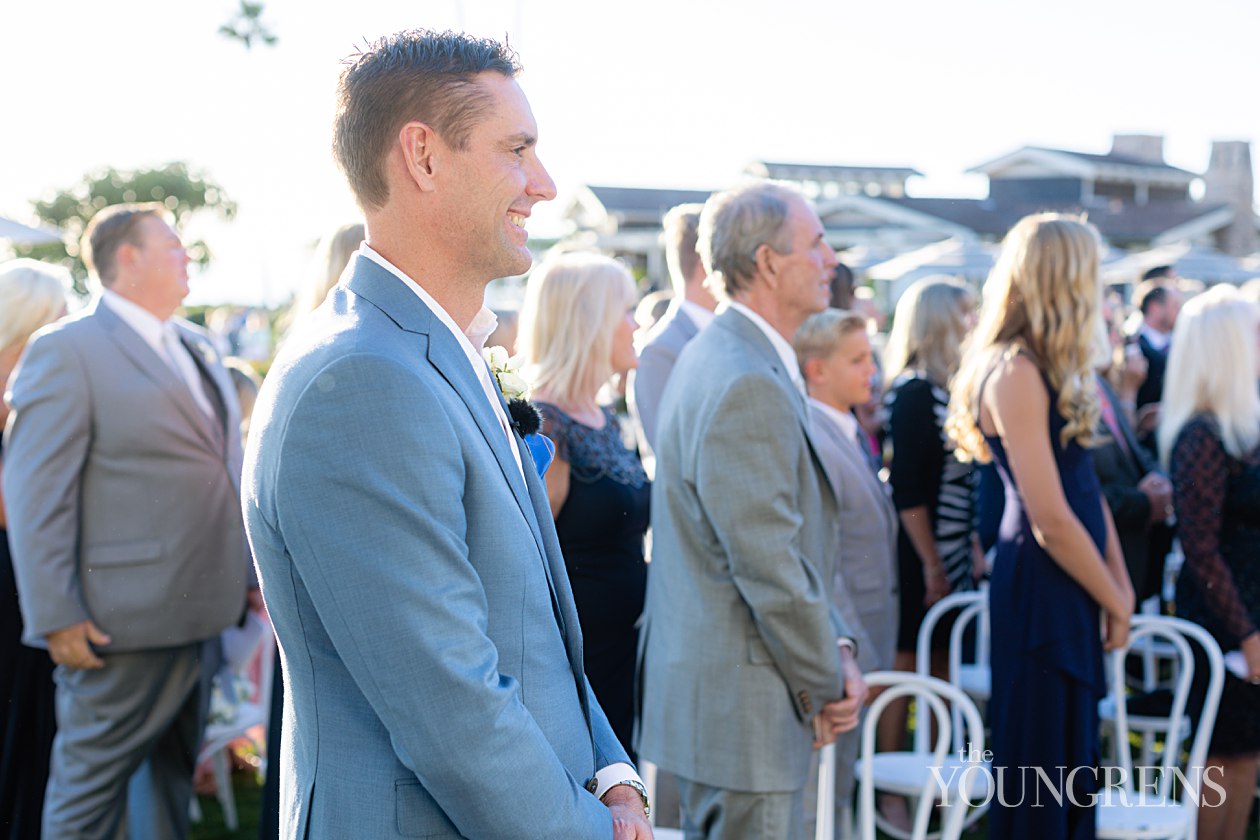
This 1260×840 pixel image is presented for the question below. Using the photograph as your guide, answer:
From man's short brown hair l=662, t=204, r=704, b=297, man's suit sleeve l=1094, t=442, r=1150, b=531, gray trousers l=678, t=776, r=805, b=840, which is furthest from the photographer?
man's suit sleeve l=1094, t=442, r=1150, b=531

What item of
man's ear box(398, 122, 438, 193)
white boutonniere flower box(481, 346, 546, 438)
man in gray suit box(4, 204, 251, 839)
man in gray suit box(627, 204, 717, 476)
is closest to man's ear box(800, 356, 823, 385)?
man in gray suit box(627, 204, 717, 476)

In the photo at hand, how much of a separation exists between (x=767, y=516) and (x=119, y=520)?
2289 mm

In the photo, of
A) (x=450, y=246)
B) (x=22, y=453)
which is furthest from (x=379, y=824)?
(x=22, y=453)

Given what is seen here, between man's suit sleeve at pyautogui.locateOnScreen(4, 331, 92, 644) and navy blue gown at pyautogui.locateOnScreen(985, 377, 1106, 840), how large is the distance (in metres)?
3.05

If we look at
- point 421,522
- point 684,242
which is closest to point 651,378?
point 684,242

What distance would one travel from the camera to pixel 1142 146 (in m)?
54.8

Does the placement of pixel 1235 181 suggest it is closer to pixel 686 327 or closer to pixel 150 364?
pixel 686 327

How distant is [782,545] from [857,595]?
120 cm

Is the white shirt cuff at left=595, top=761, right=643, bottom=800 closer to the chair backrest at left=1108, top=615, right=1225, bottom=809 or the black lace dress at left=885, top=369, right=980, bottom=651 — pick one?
the chair backrest at left=1108, top=615, right=1225, bottom=809

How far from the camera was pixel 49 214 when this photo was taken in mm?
60344

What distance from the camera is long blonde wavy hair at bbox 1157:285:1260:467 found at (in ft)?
14.0

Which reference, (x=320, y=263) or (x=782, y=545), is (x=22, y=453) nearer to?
(x=320, y=263)

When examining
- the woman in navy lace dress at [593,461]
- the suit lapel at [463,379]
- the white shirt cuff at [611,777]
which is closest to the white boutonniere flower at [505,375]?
the suit lapel at [463,379]

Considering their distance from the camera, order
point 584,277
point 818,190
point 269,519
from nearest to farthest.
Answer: point 269,519 < point 584,277 < point 818,190
